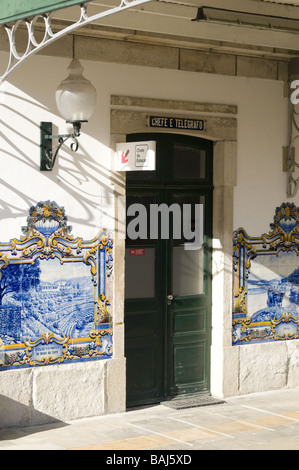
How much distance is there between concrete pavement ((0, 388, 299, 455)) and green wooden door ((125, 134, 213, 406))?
1.45 feet

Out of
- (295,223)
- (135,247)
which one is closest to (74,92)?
(135,247)

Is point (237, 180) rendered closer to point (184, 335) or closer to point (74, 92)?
point (184, 335)

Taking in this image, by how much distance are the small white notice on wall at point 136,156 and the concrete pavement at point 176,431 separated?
2511mm

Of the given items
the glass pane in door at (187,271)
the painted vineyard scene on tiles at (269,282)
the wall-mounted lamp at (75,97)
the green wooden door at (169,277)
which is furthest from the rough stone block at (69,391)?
the wall-mounted lamp at (75,97)

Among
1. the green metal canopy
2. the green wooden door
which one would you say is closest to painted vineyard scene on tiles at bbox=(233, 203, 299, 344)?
the green wooden door

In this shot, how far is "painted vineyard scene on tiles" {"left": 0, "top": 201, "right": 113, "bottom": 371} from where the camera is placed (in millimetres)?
8477

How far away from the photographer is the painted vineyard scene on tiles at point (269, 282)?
10.2 m

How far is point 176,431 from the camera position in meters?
8.47

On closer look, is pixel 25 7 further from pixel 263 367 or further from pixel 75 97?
pixel 263 367

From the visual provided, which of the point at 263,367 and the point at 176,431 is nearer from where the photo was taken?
the point at 176,431

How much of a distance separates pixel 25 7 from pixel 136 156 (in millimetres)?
2336

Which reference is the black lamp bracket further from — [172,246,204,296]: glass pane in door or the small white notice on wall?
[172,246,204,296]: glass pane in door

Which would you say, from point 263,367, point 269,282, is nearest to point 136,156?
point 269,282

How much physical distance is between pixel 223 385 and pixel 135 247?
187 cm
